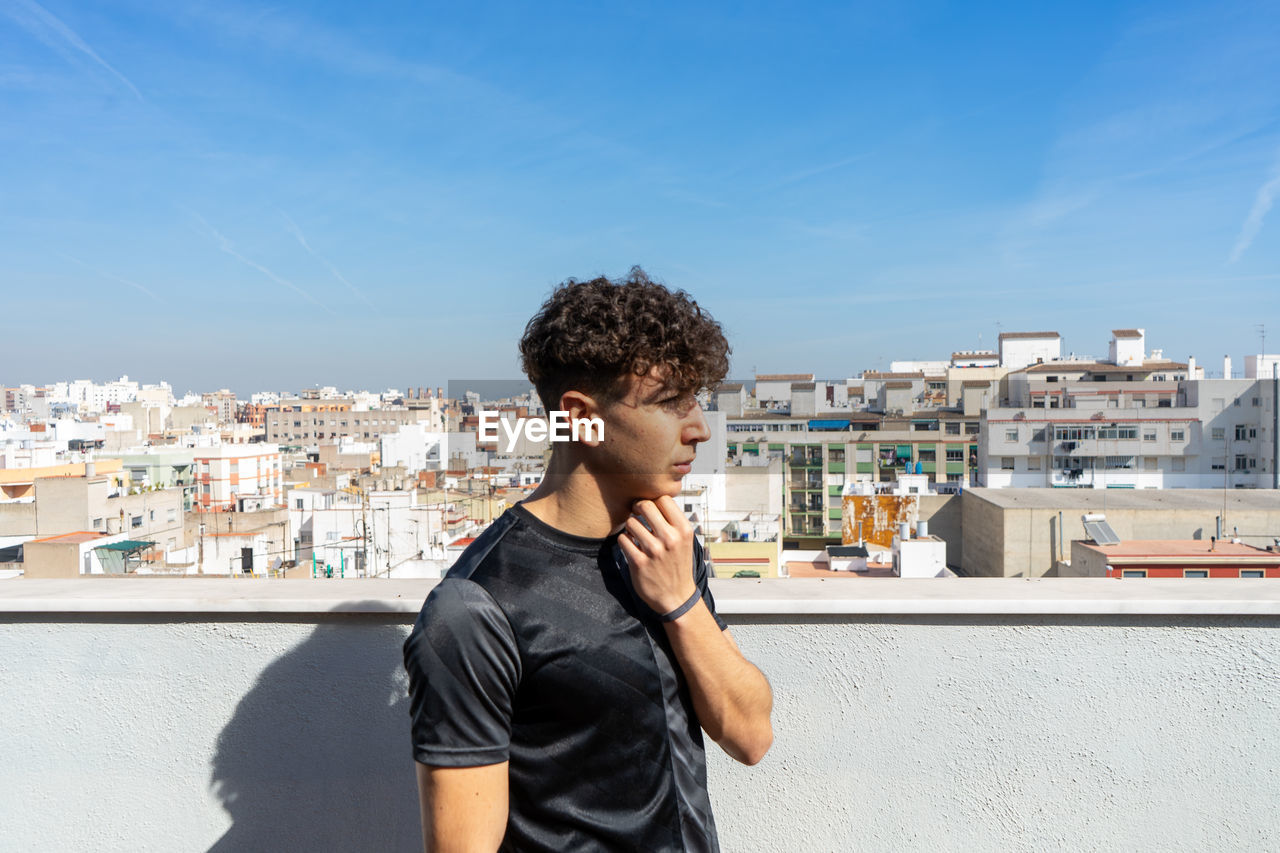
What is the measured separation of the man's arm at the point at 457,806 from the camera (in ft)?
3.14

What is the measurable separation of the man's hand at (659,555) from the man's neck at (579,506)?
0.04m

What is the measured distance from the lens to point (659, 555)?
1049 millimetres

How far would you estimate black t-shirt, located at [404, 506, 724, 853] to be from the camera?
956 mm

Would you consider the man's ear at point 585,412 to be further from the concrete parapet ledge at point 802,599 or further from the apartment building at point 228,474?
the apartment building at point 228,474

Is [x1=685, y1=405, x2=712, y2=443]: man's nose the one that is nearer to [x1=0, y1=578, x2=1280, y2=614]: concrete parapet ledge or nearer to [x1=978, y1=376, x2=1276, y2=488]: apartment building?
[x1=0, y1=578, x2=1280, y2=614]: concrete parapet ledge

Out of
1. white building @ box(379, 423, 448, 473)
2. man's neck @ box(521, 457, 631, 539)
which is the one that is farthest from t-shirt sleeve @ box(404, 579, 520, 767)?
white building @ box(379, 423, 448, 473)

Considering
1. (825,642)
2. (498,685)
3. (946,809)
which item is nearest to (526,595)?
(498,685)

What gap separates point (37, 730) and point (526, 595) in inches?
53.5

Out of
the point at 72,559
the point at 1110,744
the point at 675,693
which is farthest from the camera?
the point at 72,559

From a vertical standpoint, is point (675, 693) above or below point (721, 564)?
above

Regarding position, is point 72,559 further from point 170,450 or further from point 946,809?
point 170,450

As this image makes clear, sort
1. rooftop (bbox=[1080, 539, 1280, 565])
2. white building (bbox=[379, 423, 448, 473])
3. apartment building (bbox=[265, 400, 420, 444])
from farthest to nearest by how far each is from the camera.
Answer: apartment building (bbox=[265, 400, 420, 444]) < white building (bbox=[379, 423, 448, 473]) < rooftop (bbox=[1080, 539, 1280, 565])

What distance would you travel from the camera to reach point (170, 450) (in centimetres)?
3212

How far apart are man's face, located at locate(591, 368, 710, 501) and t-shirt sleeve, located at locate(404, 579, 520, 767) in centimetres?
25
